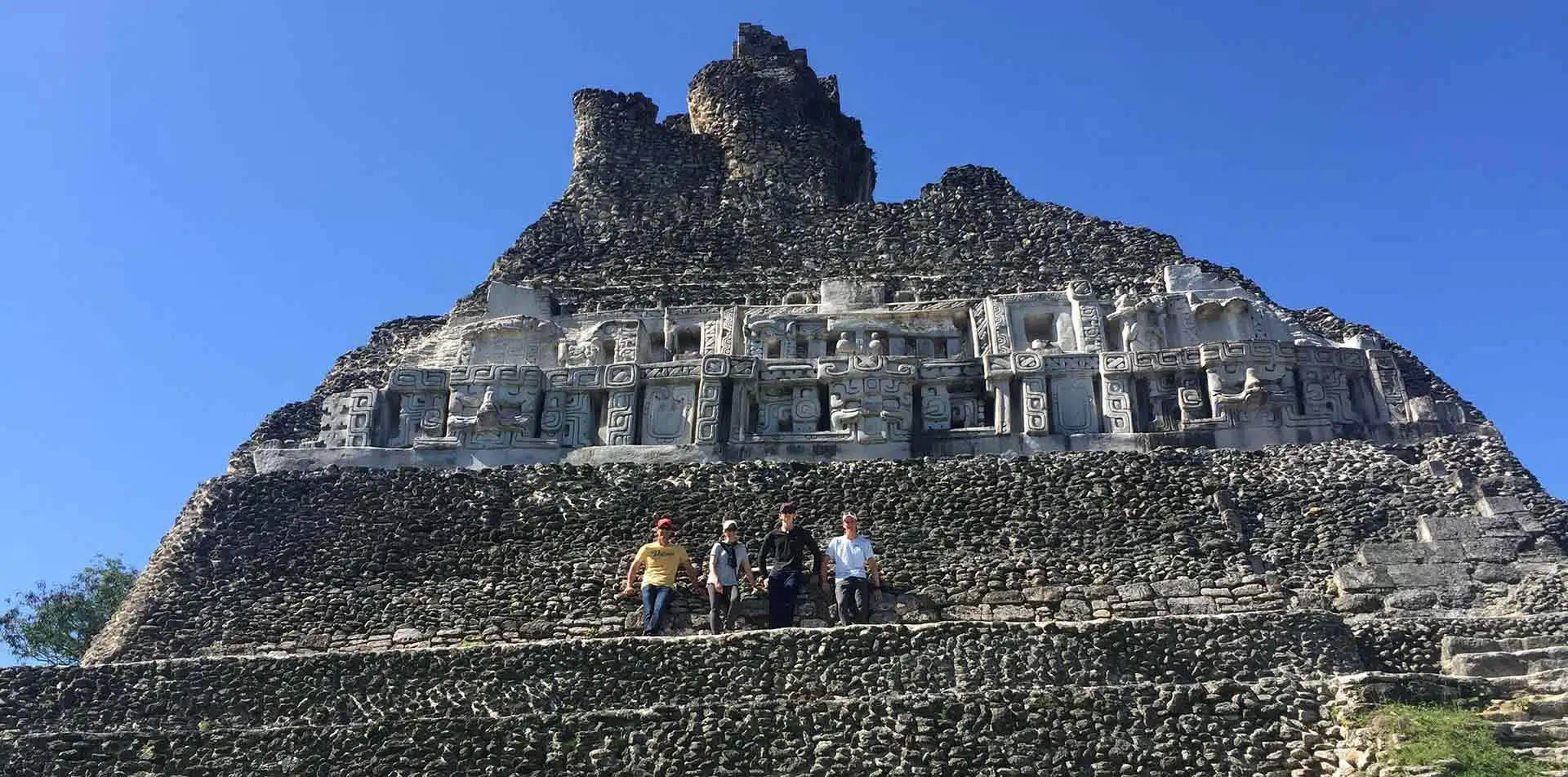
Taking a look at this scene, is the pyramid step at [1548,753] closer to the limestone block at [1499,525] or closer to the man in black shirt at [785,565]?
the limestone block at [1499,525]

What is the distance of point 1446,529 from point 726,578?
616cm

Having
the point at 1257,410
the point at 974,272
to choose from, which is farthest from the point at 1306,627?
the point at 974,272

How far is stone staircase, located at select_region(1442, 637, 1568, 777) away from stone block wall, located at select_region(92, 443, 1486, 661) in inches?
71.4

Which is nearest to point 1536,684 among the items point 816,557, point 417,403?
point 816,557

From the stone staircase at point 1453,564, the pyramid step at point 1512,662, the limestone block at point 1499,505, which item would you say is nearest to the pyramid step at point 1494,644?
the pyramid step at point 1512,662

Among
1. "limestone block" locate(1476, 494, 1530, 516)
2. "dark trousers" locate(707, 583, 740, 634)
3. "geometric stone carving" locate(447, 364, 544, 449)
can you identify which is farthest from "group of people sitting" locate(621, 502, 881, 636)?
"limestone block" locate(1476, 494, 1530, 516)

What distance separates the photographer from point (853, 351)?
560 inches

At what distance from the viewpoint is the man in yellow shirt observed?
10.4 meters

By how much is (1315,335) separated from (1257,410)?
167 centimetres

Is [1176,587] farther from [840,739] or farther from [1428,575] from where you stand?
[840,739]

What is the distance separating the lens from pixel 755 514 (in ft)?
40.0

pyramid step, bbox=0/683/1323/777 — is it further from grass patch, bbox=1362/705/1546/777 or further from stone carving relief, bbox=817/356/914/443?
stone carving relief, bbox=817/356/914/443

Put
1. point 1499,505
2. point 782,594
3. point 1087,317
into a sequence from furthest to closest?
1. point 1087,317
2. point 1499,505
3. point 782,594

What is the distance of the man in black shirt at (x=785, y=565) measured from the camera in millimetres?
10469
